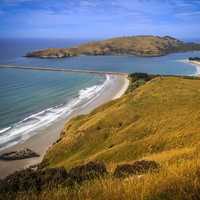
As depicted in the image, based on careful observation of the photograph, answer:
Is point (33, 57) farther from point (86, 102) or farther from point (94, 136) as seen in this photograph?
point (94, 136)

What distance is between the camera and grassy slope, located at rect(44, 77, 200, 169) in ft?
73.9

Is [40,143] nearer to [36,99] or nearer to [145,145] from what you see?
[145,145]

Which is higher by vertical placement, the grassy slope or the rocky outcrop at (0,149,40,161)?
the grassy slope

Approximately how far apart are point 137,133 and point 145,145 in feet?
16.3

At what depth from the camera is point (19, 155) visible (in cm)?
3578

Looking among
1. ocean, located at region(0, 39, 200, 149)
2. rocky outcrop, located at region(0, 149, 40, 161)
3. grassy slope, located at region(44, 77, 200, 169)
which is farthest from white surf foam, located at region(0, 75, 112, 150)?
grassy slope, located at region(44, 77, 200, 169)

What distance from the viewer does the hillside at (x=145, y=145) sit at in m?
5.64

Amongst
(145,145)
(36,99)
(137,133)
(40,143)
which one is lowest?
(40,143)

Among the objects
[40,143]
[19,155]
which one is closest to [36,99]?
[40,143]

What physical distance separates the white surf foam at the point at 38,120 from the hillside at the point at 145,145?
24.4 feet

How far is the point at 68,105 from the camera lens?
64.1 metres

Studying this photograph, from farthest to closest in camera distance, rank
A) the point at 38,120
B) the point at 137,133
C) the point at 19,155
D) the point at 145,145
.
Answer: the point at 38,120
the point at 19,155
the point at 137,133
the point at 145,145

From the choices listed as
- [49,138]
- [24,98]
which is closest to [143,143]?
[49,138]

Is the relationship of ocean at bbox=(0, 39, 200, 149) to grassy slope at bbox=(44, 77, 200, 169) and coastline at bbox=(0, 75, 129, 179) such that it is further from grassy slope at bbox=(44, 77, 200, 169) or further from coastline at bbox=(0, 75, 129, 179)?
grassy slope at bbox=(44, 77, 200, 169)
